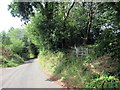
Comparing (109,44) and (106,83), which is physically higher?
(109,44)

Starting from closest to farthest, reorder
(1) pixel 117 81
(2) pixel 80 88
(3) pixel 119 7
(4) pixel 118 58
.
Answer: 1. (1) pixel 117 81
2. (2) pixel 80 88
3. (3) pixel 119 7
4. (4) pixel 118 58

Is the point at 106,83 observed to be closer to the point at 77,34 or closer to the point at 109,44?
the point at 109,44

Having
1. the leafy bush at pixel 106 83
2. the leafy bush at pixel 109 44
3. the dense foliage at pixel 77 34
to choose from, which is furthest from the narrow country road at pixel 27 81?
the leafy bush at pixel 109 44

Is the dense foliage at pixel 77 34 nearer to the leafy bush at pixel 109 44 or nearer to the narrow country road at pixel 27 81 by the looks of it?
the leafy bush at pixel 109 44

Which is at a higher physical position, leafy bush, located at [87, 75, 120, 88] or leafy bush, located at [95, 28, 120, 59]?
leafy bush, located at [95, 28, 120, 59]

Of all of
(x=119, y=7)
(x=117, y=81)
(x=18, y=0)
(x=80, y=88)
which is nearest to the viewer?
(x=117, y=81)

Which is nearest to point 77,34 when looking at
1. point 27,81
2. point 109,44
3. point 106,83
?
point 109,44

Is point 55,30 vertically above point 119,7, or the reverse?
point 119,7

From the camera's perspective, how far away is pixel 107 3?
538 centimetres

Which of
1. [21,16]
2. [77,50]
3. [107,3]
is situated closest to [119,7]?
[107,3]

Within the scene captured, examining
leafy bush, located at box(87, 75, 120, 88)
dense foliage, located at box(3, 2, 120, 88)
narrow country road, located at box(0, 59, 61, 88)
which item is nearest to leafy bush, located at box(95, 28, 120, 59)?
dense foliage, located at box(3, 2, 120, 88)

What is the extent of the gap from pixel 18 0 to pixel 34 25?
365 centimetres

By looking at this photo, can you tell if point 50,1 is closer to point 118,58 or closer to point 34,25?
point 34,25

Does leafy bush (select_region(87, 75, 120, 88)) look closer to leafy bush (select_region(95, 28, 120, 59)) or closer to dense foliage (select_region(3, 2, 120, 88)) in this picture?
dense foliage (select_region(3, 2, 120, 88))
